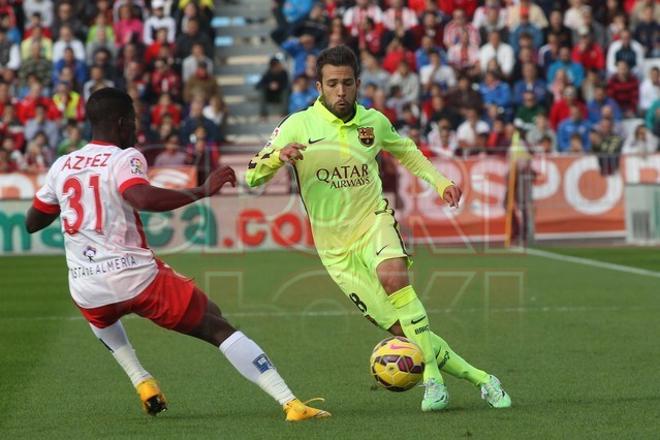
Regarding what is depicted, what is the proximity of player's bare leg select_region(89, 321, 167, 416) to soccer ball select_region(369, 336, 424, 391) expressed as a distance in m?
1.23

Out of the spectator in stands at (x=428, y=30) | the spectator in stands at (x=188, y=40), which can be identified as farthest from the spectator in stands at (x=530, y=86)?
the spectator in stands at (x=188, y=40)

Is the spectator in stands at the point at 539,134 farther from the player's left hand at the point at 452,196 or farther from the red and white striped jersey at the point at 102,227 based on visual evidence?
the red and white striped jersey at the point at 102,227

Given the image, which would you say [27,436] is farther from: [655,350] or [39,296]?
[39,296]

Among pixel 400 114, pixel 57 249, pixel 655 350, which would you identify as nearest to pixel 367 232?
pixel 655 350

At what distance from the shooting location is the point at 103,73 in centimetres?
2514

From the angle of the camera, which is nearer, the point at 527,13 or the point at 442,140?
the point at 442,140

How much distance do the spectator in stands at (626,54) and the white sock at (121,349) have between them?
19084 millimetres

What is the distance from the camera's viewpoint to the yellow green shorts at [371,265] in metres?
8.32

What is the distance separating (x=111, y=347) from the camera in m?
8.22

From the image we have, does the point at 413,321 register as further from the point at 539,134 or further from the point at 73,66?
the point at 73,66

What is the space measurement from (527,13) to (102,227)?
19.9 metres

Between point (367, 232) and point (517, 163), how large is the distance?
14745mm

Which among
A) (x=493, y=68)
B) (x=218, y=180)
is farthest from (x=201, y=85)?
(x=218, y=180)

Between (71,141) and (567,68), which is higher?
(567,68)
